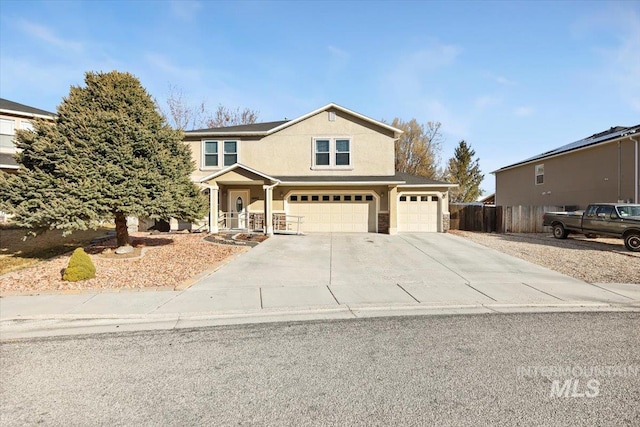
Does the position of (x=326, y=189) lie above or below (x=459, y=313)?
above

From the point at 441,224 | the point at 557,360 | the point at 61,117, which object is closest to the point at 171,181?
the point at 61,117

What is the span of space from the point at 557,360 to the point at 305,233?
45.6 feet

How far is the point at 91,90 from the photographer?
1020 cm

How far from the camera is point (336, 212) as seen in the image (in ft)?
59.9

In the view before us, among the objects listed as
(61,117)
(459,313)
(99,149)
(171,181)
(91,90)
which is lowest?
(459,313)

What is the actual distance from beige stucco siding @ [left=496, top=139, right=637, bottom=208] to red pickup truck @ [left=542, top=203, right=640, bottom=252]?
3.83 m

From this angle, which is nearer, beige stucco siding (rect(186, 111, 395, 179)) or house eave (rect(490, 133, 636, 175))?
house eave (rect(490, 133, 636, 175))

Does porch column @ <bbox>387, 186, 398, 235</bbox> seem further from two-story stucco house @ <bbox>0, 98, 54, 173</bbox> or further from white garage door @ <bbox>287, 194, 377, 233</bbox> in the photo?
two-story stucco house @ <bbox>0, 98, 54, 173</bbox>

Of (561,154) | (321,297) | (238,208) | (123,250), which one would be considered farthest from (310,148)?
(561,154)

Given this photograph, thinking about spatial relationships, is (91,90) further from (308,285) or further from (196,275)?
(308,285)

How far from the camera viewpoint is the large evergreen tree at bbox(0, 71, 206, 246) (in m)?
9.16

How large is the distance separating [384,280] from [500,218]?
49.5 ft

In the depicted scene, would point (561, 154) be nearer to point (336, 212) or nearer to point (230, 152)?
point (336, 212)

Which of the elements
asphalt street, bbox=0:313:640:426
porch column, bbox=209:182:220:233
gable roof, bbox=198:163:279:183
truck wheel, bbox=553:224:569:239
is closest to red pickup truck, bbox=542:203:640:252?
truck wheel, bbox=553:224:569:239
